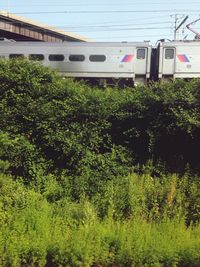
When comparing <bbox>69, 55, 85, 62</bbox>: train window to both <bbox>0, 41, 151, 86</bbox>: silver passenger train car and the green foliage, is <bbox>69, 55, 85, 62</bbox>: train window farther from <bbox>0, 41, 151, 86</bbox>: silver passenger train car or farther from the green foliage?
the green foliage

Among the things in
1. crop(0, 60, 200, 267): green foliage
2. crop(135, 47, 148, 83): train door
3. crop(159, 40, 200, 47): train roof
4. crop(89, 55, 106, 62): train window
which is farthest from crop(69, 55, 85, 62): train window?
crop(0, 60, 200, 267): green foliage

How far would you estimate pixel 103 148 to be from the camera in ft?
33.1

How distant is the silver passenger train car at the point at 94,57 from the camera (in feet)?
91.6

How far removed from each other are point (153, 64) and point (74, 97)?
18431mm

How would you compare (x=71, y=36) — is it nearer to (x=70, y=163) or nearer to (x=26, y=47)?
(x=26, y=47)

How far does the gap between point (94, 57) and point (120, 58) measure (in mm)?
1793

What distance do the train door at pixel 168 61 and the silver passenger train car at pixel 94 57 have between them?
94cm

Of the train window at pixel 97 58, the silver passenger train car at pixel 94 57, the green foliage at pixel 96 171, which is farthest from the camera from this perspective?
the train window at pixel 97 58

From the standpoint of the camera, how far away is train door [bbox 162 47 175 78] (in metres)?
27.3

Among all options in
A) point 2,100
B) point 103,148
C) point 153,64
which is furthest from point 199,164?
point 153,64

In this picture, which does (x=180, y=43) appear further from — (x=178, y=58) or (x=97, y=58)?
(x=97, y=58)

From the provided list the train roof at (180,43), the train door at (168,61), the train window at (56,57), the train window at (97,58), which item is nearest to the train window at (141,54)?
the train roof at (180,43)

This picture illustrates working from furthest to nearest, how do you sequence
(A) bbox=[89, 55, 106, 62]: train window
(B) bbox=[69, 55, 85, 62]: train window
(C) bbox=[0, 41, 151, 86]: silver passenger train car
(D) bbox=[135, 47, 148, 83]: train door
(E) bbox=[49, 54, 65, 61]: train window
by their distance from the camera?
(E) bbox=[49, 54, 65, 61]: train window → (B) bbox=[69, 55, 85, 62]: train window → (A) bbox=[89, 55, 106, 62]: train window → (C) bbox=[0, 41, 151, 86]: silver passenger train car → (D) bbox=[135, 47, 148, 83]: train door

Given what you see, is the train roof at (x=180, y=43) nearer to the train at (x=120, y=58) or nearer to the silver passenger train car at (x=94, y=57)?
the train at (x=120, y=58)
